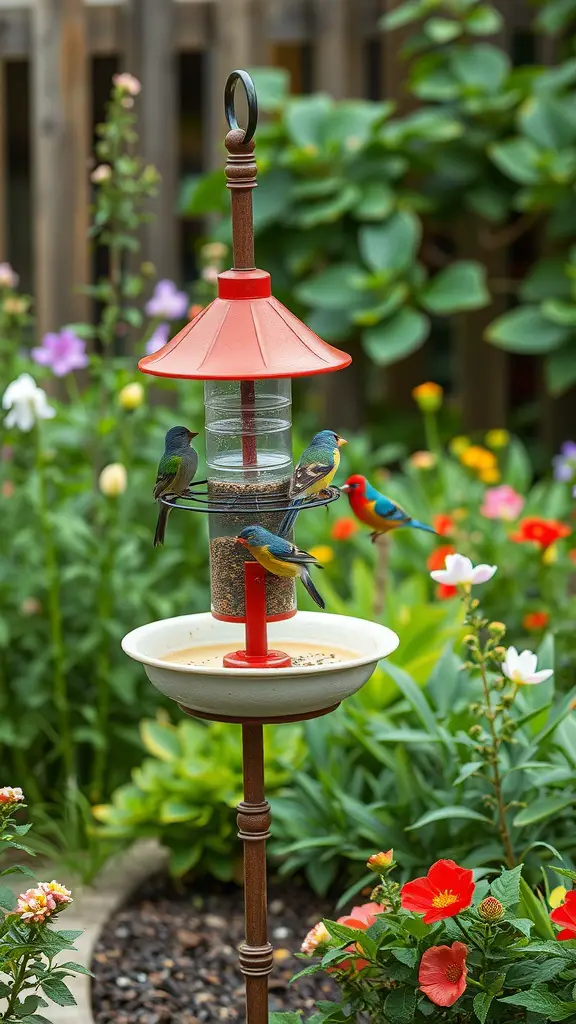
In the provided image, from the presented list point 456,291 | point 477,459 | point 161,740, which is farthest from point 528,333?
point 161,740

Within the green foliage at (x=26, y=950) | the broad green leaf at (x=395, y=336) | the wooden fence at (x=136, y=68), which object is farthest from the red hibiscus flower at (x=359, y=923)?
the broad green leaf at (x=395, y=336)

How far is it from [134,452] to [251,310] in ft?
6.74

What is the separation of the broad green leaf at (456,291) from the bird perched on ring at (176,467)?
3.08 metres

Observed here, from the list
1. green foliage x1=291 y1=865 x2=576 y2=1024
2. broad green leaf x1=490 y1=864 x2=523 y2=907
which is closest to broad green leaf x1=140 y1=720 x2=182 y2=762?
green foliage x1=291 y1=865 x2=576 y2=1024

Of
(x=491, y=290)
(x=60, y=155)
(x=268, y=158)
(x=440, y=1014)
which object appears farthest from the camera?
(x=491, y=290)

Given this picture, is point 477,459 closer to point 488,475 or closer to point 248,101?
point 488,475

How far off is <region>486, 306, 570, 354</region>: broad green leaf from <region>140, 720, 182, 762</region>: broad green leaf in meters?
2.34

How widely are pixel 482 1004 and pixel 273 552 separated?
0.72 m

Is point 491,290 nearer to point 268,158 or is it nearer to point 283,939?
point 268,158

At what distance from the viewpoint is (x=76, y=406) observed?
174 inches

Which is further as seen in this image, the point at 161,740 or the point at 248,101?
the point at 161,740

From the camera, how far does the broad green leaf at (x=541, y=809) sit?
276 centimetres

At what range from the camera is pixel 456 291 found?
5422 millimetres

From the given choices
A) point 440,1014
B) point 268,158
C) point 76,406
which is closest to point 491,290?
point 268,158
